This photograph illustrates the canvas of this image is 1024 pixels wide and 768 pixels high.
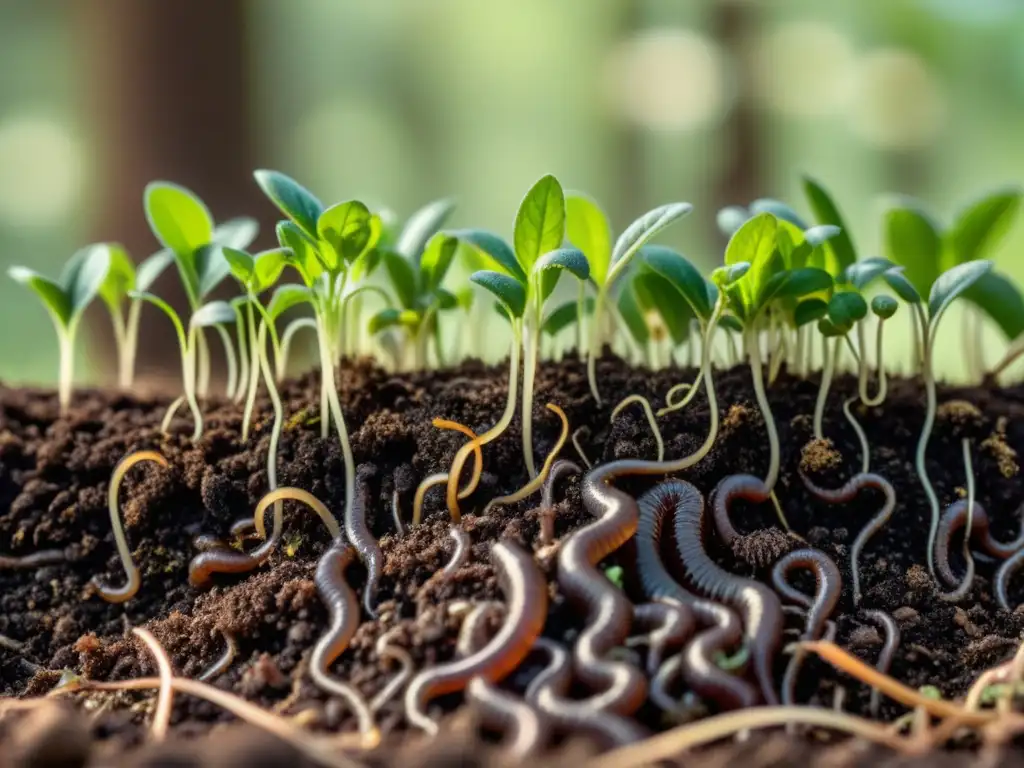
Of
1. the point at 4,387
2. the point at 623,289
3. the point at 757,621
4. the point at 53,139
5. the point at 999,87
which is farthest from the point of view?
the point at 999,87

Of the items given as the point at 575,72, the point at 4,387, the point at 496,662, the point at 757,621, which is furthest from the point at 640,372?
the point at 575,72

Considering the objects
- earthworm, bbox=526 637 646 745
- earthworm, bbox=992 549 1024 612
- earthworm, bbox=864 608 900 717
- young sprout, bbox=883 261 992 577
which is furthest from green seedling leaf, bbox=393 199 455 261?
earthworm, bbox=992 549 1024 612

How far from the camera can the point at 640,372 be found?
237 centimetres

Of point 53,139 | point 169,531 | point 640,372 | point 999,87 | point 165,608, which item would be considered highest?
point 999,87

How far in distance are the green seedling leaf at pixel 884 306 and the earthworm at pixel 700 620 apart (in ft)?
2.42

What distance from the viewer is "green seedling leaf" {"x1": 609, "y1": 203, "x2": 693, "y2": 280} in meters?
1.96

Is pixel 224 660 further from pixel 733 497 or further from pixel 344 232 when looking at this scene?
pixel 733 497

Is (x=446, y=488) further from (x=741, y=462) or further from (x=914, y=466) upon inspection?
(x=914, y=466)

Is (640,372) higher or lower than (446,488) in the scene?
higher

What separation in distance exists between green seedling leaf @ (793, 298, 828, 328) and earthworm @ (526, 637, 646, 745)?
1.17m

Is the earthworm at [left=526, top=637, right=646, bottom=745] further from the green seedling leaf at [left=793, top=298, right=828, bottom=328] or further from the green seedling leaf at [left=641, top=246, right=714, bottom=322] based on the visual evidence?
the green seedling leaf at [left=793, top=298, right=828, bottom=328]

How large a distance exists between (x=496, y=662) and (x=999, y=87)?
1407 cm

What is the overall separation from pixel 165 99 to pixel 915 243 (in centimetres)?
382

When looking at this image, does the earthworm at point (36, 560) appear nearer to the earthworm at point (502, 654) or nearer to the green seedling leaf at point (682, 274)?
the earthworm at point (502, 654)
